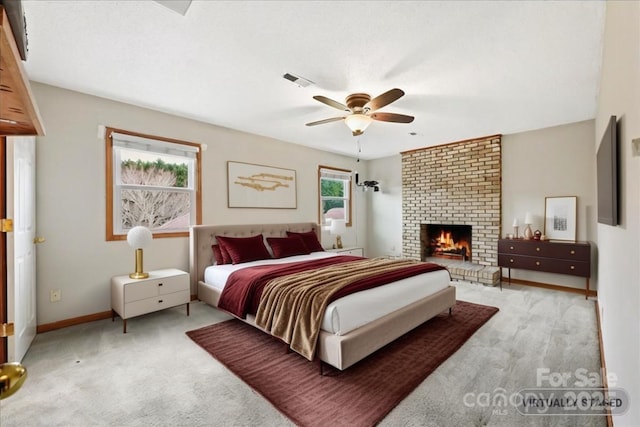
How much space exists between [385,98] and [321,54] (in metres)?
0.71

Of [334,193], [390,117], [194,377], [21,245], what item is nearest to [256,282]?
[194,377]

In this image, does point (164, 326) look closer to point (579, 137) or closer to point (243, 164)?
point (243, 164)

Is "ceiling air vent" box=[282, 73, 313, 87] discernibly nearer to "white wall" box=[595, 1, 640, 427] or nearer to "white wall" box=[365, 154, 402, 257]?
"white wall" box=[595, 1, 640, 427]

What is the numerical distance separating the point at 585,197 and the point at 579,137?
881 millimetres

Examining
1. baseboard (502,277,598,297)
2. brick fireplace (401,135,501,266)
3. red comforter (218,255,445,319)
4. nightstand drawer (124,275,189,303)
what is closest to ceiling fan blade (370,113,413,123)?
red comforter (218,255,445,319)

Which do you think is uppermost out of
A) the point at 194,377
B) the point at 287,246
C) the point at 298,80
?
the point at 298,80

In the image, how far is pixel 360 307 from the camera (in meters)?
2.33

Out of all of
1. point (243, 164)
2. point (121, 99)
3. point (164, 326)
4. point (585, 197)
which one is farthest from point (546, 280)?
point (121, 99)

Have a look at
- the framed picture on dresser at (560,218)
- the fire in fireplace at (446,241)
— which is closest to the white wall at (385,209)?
the fire in fireplace at (446,241)

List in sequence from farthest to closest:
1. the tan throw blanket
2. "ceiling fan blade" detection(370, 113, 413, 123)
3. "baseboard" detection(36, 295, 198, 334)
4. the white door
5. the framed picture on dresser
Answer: the framed picture on dresser → "ceiling fan blade" detection(370, 113, 413, 123) → "baseboard" detection(36, 295, 198, 334) → the tan throw blanket → the white door

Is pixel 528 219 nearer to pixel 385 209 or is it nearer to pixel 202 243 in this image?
pixel 385 209

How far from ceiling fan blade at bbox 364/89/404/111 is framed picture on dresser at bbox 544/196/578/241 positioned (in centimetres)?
348

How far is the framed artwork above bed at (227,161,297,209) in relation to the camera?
456 centimetres

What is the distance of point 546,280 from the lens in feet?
15.1
